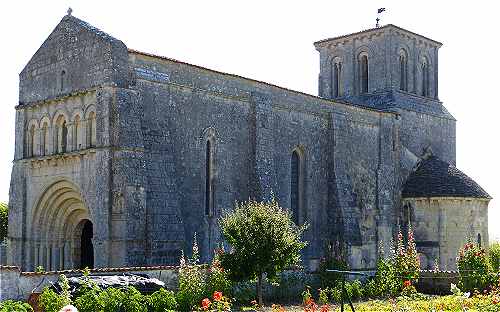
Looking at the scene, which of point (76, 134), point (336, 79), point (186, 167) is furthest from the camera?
point (336, 79)

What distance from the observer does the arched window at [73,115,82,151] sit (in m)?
23.8

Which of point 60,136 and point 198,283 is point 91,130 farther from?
point 198,283

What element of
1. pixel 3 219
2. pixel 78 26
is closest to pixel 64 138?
pixel 78 26

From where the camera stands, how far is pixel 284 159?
29047 millimetres

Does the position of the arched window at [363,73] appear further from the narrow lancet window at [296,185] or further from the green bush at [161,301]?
the green bush at [161,301]

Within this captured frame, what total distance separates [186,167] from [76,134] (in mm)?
3738

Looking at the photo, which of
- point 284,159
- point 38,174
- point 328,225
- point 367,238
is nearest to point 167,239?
point 38,174

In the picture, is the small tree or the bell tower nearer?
the small tree

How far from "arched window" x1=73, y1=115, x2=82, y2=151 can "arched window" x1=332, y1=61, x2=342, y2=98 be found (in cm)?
1843

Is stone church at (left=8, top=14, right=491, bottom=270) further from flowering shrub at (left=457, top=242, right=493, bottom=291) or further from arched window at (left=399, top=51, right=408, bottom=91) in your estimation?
flowering shrub at (left=457, top=242, right=493, bottom=291)

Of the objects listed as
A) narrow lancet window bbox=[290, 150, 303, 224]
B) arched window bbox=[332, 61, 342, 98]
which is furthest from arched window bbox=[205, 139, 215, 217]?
arched window bbox=[332, 61, 342, 98]

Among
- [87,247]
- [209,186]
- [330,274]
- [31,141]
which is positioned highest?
[31,141]

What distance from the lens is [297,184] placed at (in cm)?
3022

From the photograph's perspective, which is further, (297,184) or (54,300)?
(297,184)
